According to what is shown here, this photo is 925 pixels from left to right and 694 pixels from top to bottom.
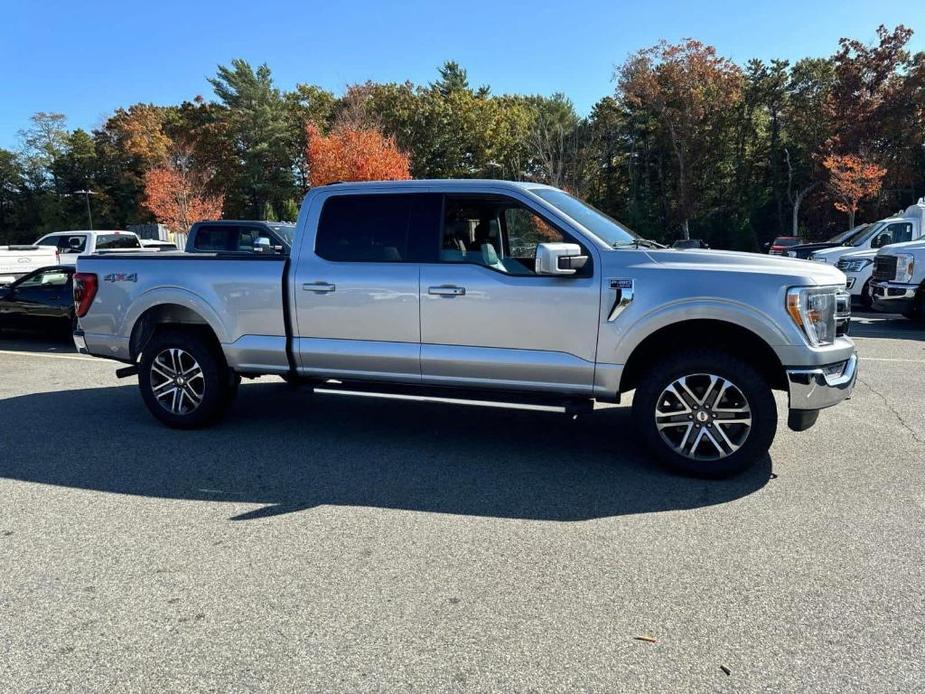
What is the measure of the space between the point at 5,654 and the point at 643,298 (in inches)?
153

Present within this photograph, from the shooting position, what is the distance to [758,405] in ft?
14.7

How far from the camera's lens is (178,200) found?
46.7 m

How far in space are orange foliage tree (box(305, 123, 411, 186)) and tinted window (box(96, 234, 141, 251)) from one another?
17.0 m

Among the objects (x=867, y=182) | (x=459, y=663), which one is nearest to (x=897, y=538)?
(x=459, y=663)

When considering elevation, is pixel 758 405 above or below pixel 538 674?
above

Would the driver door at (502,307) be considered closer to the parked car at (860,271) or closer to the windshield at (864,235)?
the parked car at (860,271)

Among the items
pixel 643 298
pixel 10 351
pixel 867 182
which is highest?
pixel 867 182

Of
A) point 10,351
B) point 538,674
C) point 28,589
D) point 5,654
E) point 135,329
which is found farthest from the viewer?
point 10,351

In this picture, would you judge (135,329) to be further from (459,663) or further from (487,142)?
(487,142)

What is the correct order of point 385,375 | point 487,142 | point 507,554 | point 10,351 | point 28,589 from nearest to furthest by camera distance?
point 28,589, point 507,554, point 385,375, point 10,351, point 487,142

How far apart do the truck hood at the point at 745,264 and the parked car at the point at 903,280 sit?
882cm

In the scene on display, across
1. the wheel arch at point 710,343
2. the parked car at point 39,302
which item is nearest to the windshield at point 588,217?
the wheel arch at point 710,343

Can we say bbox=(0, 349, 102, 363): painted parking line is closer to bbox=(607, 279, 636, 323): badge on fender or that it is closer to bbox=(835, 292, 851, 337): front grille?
bbox=(607, 279, 636, 323): badge on fender

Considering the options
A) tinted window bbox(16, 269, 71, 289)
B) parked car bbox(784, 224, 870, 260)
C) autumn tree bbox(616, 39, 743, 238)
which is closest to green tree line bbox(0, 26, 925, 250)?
autumn tree bbox(616, 39, 743, 238)
